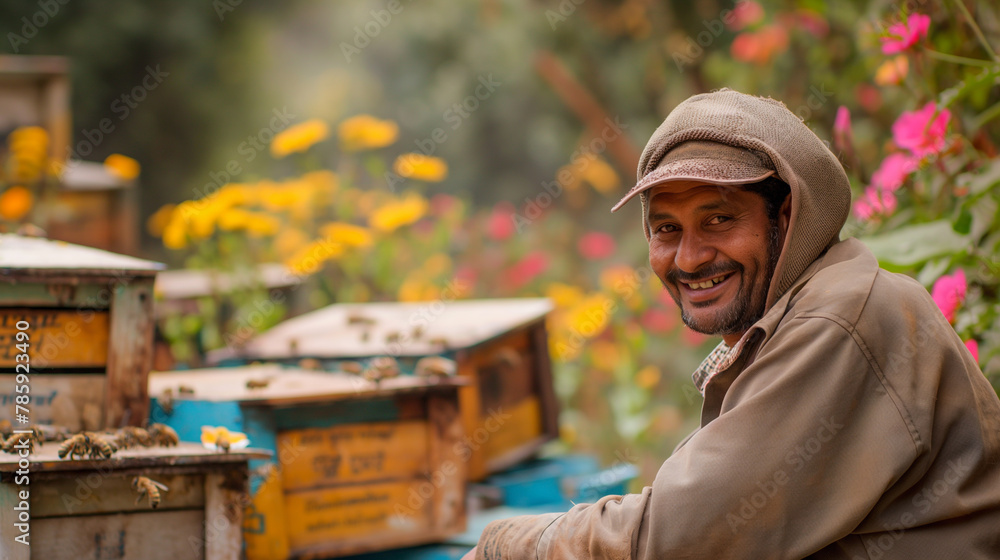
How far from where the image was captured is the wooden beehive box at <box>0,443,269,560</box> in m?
1.64

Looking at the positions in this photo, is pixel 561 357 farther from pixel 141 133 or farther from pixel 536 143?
pixel 141 133

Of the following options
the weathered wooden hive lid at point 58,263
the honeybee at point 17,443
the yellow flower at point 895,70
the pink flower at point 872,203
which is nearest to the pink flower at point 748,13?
the yellow flower at point 895,70

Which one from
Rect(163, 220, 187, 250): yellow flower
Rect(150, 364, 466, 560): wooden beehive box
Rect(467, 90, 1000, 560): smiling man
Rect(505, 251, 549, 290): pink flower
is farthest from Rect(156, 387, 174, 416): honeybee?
Rect(505, 251, 549, 290): pink flower

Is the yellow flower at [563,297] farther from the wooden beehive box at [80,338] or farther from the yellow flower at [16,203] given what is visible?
the wooden beehive box at [80,338]

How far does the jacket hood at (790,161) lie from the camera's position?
5.27 ft

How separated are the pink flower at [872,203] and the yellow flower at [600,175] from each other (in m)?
3.08

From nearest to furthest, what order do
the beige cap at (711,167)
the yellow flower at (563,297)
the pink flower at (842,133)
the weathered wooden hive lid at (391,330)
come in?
the beige cap at (711,167) → the pink flower at (842,133) → the weathered wooden hive lid at (391,330) → the yellow flower at (563,297)

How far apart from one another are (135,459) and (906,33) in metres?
2.31

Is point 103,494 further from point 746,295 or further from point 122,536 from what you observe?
point 746,295

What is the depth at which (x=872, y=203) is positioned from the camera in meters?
2.71

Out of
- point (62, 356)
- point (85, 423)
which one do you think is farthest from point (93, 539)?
point (62, 356)

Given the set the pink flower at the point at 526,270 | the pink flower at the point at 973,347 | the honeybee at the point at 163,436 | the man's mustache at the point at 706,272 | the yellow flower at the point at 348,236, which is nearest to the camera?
the man's mustache at the point at 706,272

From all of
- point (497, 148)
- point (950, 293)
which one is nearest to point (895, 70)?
point (950, 293)

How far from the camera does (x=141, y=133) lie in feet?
24.4
